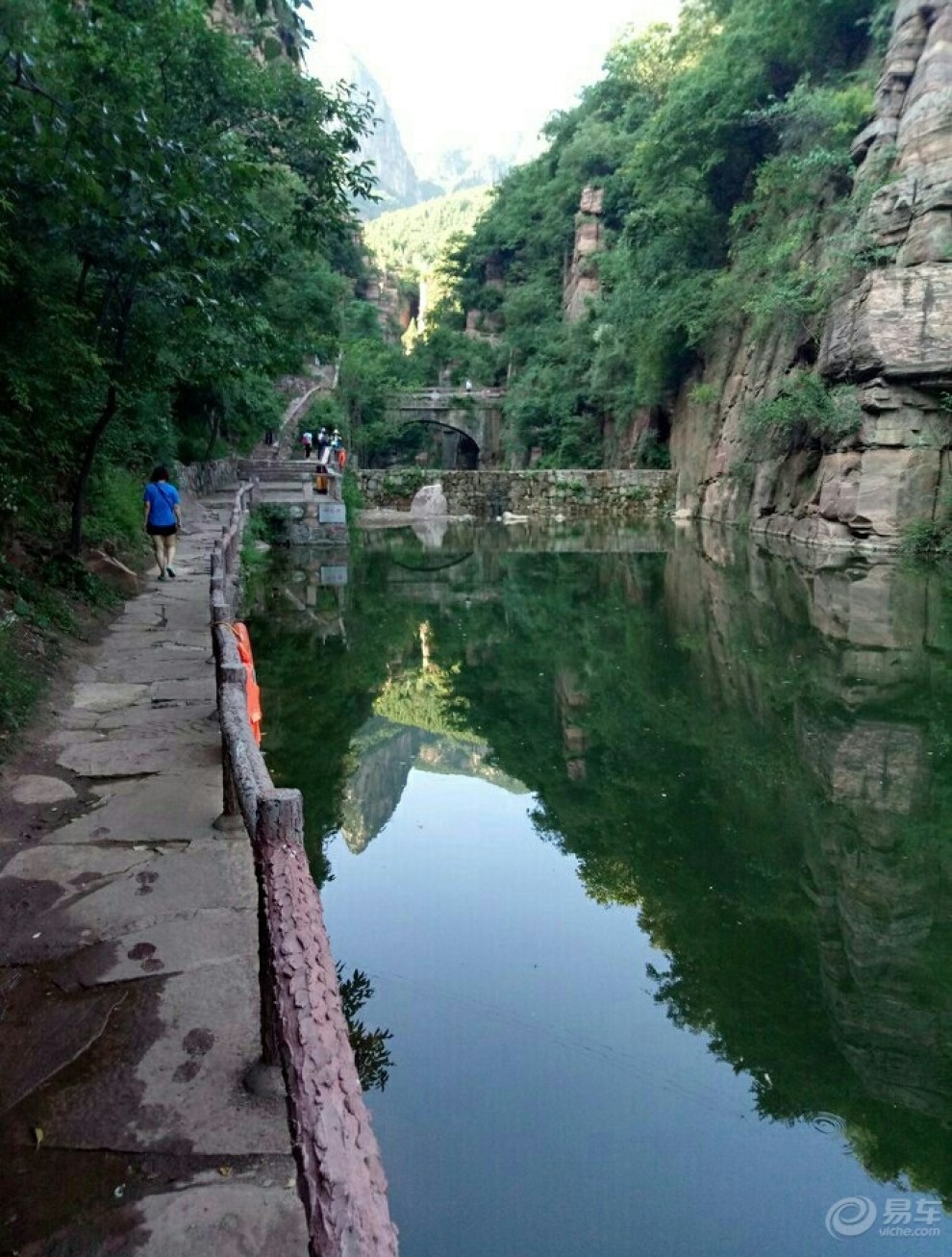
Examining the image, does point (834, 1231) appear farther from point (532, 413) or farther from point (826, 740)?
point (532, 413)

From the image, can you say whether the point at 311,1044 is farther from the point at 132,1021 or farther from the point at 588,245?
the point at 588,245

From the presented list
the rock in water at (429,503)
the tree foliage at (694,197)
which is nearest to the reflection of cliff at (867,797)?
the tree foliage at (694,197)

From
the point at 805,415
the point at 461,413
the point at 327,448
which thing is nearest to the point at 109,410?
the point at 805,415

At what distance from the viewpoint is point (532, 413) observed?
3984 centimetres

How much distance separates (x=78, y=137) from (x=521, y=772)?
4.81m

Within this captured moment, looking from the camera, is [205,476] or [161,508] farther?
[205,476]

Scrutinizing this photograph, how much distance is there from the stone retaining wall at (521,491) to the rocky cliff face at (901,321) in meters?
13.2

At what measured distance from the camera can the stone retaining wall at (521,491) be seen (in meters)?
32.9

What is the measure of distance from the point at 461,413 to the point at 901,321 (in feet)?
102

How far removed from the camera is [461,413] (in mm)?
46438

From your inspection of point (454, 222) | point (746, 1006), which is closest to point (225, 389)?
point (746, 1006)

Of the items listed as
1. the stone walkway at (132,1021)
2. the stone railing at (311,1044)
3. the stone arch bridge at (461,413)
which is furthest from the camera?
the stone arch bridge at (461,413)

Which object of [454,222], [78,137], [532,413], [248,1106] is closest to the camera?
[248,1106]

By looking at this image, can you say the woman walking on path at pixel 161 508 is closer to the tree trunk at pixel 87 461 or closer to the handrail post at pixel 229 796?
the tree trunk at pixel 87 461
